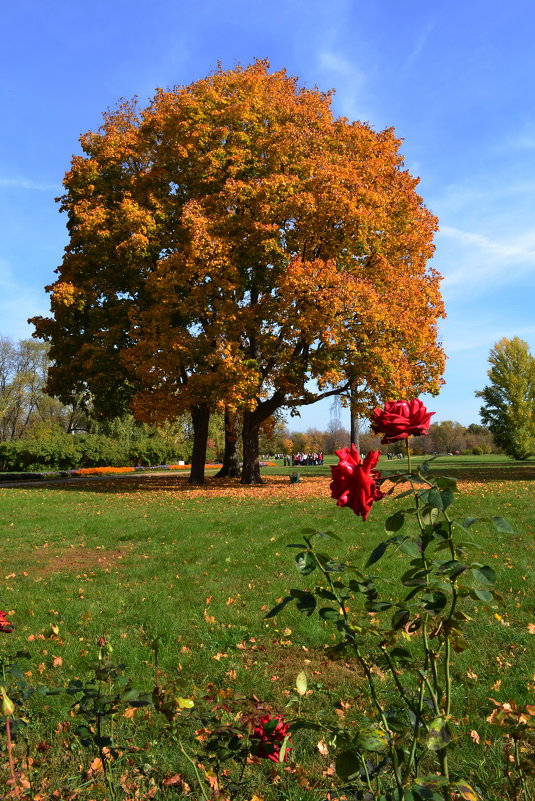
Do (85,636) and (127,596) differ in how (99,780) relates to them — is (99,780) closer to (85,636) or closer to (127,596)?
(85,636)

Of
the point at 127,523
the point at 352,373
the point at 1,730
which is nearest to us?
the point at 1,730

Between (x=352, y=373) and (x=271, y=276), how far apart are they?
4.77m

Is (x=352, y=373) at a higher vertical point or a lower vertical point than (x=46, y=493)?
higher

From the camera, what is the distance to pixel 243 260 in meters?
18.3

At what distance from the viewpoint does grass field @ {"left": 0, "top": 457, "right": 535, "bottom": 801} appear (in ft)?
9.59

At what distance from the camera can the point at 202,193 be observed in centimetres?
2003

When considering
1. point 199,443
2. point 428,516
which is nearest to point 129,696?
point 428,516

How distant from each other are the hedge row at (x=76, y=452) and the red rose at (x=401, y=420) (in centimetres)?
3389

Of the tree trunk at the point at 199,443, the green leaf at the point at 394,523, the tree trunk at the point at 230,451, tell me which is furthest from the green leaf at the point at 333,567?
the tree trunk at the point at 230,451

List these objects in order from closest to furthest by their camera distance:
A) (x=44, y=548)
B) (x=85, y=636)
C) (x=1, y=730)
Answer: (x=1, y=730), (x=85, y=636), (x=44, y=548)

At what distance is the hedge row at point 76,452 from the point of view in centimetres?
3284

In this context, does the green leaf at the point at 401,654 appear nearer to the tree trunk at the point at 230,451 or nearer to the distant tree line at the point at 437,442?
the tree trunk at the point at 230,451

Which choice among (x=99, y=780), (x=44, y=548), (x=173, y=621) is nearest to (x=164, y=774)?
(x=99, y=780)

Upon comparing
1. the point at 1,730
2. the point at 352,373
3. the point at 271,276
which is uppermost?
the point at 271,276
